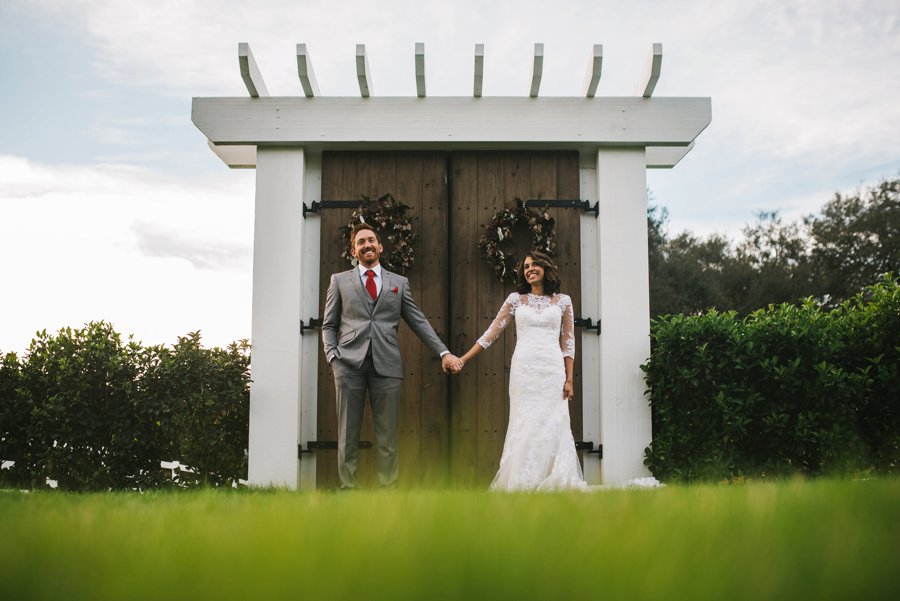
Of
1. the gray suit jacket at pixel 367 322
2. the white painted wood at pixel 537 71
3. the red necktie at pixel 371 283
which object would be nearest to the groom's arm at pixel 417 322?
the gray suit jacket at pixel 367 322

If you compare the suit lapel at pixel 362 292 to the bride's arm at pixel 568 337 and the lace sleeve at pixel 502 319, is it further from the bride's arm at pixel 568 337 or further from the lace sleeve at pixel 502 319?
the bride's arm at pixel 568 337

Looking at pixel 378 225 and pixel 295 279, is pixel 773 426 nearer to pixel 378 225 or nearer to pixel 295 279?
pixel 378 225

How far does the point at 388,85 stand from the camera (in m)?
8.03

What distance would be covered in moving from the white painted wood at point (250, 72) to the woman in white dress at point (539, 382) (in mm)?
3421

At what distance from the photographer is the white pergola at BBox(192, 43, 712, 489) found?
7.69m

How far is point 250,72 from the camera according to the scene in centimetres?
767

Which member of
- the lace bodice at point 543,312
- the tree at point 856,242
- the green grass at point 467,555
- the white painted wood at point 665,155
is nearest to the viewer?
the green grass at point 467,555

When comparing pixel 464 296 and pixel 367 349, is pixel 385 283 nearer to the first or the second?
pixel 367 349

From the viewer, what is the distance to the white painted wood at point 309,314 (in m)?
7.75

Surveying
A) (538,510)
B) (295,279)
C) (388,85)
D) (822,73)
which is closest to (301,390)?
(295,279)

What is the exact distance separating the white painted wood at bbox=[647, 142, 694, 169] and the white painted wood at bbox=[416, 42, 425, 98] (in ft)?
9.21

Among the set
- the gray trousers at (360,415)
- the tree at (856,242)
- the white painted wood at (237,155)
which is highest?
the tree at (856,242)

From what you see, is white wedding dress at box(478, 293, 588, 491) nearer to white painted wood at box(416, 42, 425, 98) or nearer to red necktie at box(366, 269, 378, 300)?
red necktie at box(366, 269, 378, 300)

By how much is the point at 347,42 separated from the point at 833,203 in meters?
27.4
